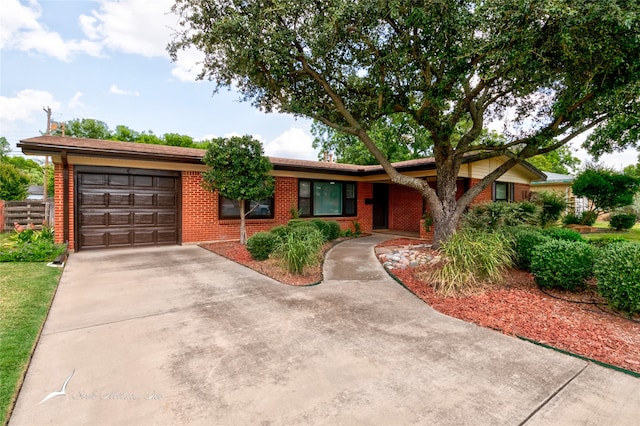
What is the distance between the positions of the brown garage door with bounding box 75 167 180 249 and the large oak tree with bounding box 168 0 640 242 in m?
3.63

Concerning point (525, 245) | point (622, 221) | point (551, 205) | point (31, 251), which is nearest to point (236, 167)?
point (31, 251)

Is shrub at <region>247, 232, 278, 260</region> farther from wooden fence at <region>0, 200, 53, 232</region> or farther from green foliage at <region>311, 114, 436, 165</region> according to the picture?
wooden fence at <region>0, 200, 53, 232</region>

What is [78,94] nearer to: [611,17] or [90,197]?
[90,197]

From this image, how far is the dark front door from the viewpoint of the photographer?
14336 millimetres

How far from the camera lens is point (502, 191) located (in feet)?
43.1

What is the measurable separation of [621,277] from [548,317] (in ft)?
3.20

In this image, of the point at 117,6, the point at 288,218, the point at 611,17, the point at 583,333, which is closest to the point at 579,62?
the point at 611,17

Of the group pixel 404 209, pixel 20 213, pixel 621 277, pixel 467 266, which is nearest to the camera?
pixel 621 277

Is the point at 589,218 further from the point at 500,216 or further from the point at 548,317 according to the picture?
the point at 548,317

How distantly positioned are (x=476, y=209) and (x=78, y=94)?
81.4ft

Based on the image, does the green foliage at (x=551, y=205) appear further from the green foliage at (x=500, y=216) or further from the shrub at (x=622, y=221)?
the green foliage at (x=500, y=216)

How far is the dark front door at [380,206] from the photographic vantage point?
14.3 metres

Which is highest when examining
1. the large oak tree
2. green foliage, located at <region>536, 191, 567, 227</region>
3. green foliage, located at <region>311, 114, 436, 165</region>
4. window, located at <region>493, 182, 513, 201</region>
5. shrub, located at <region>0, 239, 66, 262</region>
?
green foliage, located at <region>311, 114, 436, 165</region>

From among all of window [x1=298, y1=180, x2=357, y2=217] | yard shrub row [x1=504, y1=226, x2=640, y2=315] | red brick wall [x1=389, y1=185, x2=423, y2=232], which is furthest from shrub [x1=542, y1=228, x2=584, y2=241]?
window [x1=298, y1=180, x2=357, y2=217]
